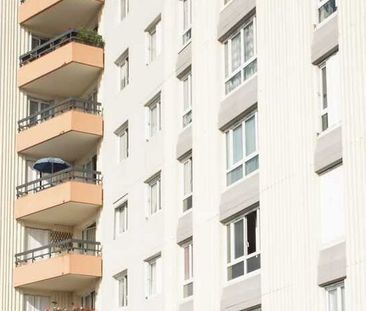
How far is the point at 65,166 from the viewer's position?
43.4 meters

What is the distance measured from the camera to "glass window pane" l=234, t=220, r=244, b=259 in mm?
30688

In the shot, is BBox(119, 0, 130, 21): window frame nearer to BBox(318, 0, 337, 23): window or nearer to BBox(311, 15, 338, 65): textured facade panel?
BBox(318, 0, 337, 23): window

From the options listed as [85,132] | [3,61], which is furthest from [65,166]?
[3,61]

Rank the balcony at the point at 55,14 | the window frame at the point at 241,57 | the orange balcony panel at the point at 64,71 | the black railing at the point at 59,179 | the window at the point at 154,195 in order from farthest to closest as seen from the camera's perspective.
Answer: the balcony at the point at 55,14
the orange balcony panel at the point at 64,71
the black railing at the point at 59,179
the window at the point at 154,195
the window frame at the point at 241,57

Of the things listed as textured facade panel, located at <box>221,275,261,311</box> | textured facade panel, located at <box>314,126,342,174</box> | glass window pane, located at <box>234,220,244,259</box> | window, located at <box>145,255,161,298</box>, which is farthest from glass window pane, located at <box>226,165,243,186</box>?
window, located at <box>145,255,161,298</box>

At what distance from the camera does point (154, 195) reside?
3712 cm

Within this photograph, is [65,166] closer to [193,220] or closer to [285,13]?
[193,220]

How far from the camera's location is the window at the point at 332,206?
84.5ft

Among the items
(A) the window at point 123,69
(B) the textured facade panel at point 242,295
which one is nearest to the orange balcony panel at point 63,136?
(A) the window at point 123,69

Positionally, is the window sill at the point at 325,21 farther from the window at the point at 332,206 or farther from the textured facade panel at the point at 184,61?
the textured facade panel at the point at 184,61

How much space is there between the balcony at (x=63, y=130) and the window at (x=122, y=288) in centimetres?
615

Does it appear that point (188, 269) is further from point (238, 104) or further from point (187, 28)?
point (187, 28)

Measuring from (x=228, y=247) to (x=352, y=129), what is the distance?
290 inches

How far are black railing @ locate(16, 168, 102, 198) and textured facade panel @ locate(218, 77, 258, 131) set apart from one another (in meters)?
10.2
